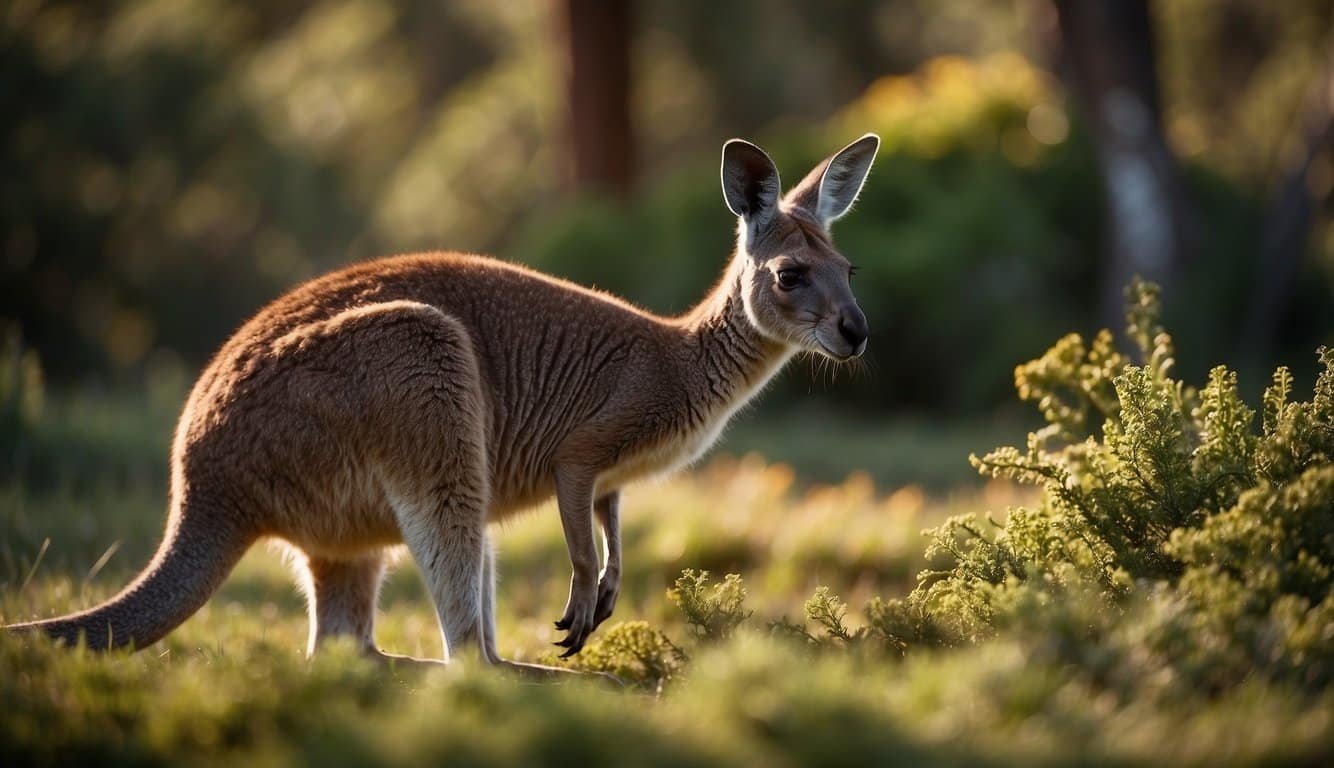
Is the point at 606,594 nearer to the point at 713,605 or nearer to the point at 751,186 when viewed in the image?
the point at 713,605

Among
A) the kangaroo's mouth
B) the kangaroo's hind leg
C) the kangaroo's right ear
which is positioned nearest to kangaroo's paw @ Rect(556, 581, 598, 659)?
the kangaroo's hind leg

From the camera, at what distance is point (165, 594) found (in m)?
4.55

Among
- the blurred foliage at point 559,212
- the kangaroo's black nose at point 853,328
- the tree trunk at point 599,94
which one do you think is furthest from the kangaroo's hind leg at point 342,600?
the tree trunk at point 599,94

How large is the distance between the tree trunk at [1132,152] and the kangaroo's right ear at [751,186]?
7531 mm

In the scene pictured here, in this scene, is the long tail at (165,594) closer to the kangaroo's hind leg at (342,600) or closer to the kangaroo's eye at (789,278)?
the kangaroo's hind leg at (342,600)

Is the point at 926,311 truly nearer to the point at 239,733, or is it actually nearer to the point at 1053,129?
the point at 1053,129

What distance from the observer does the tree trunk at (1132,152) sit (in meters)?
12.6

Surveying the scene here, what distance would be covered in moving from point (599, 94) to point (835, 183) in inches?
400

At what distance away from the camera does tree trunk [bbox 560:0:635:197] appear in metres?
15.6

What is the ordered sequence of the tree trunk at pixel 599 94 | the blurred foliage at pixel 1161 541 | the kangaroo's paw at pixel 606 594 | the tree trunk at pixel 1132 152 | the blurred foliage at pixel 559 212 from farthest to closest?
the tree trunk at pixel 599 94
the blurred foliage at pixel 559 212
the tree trunk at pixel 1132 152
the kangaroo's paw at pixel 606 594
the blurred foliage at pixel 1161 541

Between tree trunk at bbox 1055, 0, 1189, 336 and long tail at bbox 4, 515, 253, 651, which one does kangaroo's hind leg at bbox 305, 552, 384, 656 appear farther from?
tree trunk at bbox 1055, 0, 1189, 336

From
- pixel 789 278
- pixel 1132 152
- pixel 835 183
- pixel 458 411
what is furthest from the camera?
pixel 1132 152

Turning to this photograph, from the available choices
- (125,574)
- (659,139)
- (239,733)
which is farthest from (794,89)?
(239,733)

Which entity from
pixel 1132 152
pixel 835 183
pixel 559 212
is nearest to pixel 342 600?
pixel 835 183
